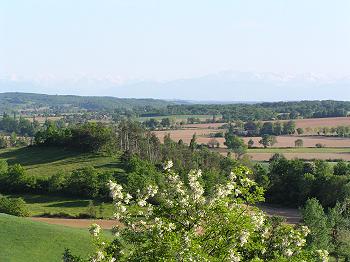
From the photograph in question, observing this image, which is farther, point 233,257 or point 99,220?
point 99,220

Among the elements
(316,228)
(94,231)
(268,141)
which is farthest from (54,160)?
(94,231)

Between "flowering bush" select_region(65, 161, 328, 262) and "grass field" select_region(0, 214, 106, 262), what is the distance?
1235 inches

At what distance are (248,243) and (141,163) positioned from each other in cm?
8174

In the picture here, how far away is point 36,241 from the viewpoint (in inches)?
2073

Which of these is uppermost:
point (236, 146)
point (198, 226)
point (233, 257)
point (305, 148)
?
point (198, 226)

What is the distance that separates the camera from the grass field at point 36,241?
159 feet

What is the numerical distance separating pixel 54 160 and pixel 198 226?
9825cm

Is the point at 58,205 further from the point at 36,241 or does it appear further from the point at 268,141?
the point at 268,141

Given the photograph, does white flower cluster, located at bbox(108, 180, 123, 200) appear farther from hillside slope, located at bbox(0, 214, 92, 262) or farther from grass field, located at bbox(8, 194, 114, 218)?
grass field, located at bbox(8, 194, 114, 218)

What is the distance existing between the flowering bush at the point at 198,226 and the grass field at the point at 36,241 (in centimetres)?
3137

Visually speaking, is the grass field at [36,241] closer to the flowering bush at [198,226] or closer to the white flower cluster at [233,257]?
the flowering bush at [198,226]

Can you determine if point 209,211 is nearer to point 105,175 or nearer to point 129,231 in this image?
point 129,231

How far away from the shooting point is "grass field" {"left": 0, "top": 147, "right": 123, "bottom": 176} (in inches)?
4094

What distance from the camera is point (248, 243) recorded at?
62.1 ft
